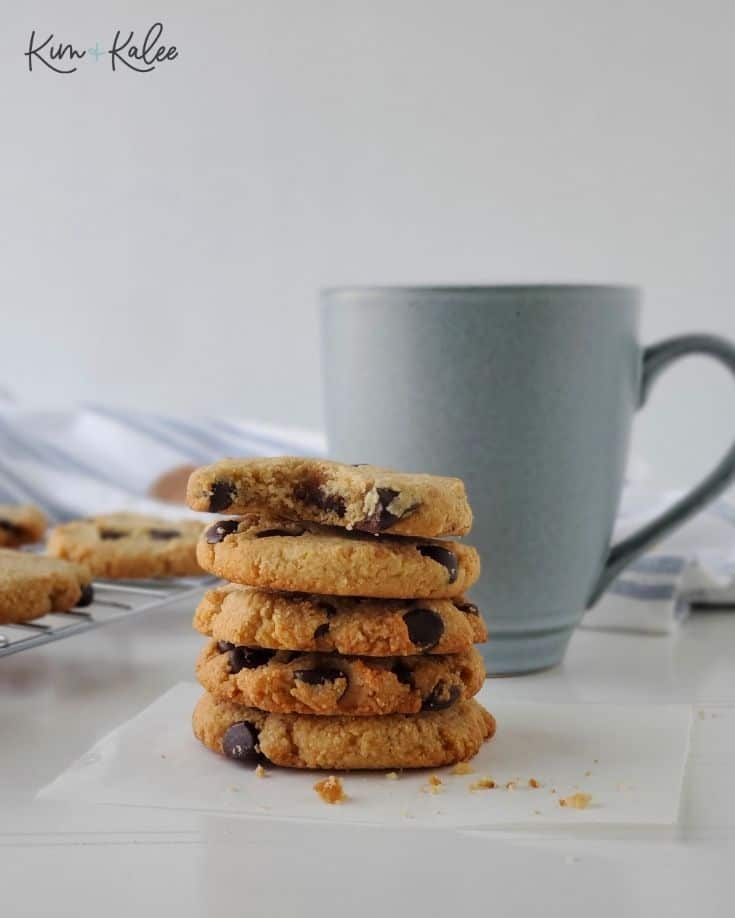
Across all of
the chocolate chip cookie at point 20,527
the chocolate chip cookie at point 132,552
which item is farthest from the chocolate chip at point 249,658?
the chocolate chip cookie at point 20,527

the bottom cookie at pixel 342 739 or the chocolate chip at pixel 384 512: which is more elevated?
the chocolate chip at pixel 384 512

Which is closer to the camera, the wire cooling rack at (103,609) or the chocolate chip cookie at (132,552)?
the wire cooling rack at (103,609)

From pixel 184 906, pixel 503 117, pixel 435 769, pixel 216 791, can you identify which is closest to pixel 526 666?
pixel 435 769

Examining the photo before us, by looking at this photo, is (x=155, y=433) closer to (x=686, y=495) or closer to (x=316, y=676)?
(x=686, y=495)

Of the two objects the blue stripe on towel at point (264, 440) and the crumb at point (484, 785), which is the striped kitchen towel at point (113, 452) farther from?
the crumb at point (484, 785)

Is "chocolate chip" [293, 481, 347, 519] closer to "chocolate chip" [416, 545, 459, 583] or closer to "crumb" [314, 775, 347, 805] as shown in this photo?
"chocolate chip" [416, 545, 459, 583]

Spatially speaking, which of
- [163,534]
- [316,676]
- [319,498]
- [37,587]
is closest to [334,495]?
[319,498]

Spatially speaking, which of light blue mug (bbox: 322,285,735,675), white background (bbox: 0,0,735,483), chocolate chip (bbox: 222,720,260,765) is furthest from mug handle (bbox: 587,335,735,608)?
white background (bbox: 0,0,735,483)
